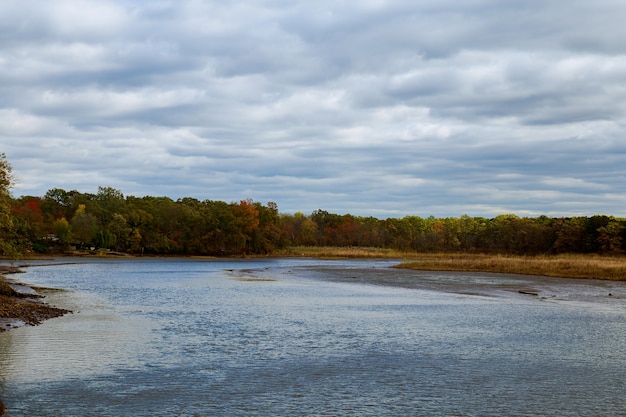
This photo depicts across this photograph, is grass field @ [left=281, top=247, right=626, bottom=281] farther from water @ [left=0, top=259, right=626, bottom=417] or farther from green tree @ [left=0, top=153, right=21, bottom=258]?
green tree @ [left=0, top=153, right=21, bottom=258]

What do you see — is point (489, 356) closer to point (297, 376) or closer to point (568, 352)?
point (568, 352)

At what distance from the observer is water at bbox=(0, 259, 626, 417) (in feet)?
46.5

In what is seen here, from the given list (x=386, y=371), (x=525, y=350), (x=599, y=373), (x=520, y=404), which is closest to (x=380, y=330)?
(x=525, y=350)

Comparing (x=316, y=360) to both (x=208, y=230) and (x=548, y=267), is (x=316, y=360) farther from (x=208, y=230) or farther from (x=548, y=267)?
(x=208, y=230)

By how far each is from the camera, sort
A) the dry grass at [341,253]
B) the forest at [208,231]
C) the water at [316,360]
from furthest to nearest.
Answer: the dry grass at [341,253] → the forest at [208,231] → the water at [316,360]

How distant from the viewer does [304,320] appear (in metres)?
28.7

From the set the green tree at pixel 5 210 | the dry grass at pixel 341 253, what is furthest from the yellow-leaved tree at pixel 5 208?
the dry grass at pixel 341 253

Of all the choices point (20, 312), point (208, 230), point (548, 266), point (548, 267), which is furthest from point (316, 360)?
point (208, 230)

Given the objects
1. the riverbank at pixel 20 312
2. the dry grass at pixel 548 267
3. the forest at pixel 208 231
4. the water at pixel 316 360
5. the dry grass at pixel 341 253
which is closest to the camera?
the water at pixel 316 360

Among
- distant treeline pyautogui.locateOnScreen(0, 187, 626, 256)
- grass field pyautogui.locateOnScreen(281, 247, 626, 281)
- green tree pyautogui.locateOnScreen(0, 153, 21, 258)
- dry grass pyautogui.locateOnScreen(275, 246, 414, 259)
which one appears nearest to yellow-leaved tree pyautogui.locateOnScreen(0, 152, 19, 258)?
green tree pyautogui.locateOnScreen(0, 153, 21, 258)

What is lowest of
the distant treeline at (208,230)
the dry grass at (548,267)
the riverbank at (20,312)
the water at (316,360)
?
the water at (316,360)

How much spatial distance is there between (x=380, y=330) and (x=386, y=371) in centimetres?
807

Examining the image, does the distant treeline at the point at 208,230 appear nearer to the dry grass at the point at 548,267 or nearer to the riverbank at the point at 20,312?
the dry grass at the point at 548,267

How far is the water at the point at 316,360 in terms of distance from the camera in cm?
1417
